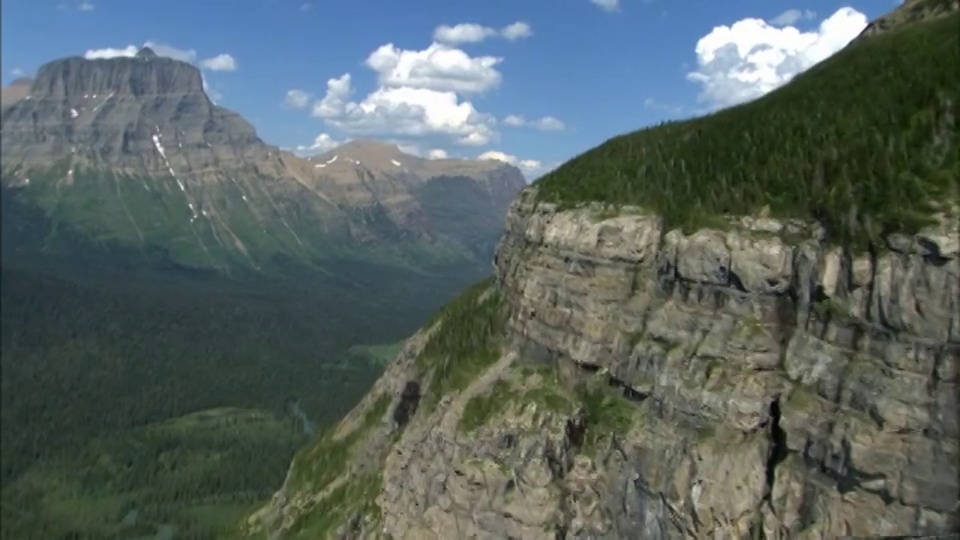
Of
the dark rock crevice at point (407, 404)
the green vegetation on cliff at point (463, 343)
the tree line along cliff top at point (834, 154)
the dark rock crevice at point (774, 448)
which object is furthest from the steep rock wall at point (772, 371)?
the dark rock crevice at point (407, 404)

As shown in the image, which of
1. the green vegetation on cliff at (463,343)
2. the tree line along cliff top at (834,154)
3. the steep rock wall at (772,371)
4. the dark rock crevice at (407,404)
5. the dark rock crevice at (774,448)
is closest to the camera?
the steep rock wall at (772,371)

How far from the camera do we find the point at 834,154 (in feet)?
215

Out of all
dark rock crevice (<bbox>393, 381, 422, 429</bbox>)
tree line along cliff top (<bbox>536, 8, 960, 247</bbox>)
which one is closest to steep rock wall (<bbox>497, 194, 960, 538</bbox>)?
tree line along cliff top (<bbox>536, 8, 960, 247</bbox>)

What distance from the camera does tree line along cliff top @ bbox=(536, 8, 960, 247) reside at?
2336 inches

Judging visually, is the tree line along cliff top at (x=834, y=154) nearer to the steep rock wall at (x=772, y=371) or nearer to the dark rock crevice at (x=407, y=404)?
the steep rock wall at (x=772, y=371)

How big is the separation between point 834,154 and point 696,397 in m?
22.0

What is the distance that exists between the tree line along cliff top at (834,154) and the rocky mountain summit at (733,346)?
0.77 ft

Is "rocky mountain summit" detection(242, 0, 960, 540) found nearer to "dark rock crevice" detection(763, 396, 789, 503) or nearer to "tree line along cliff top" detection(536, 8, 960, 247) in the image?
"dark rock crevice" detection(763, 396, 789, 503)

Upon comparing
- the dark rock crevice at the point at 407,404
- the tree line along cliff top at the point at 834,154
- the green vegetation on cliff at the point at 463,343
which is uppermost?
the tree line along cliff top at the point at 834,154

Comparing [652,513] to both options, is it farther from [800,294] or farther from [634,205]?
[634,205]

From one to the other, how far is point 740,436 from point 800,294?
11.6 meters

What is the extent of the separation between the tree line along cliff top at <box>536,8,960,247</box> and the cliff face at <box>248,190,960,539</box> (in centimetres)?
241

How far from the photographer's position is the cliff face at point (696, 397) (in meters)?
54.8

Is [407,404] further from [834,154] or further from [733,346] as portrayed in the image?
[834,154]
